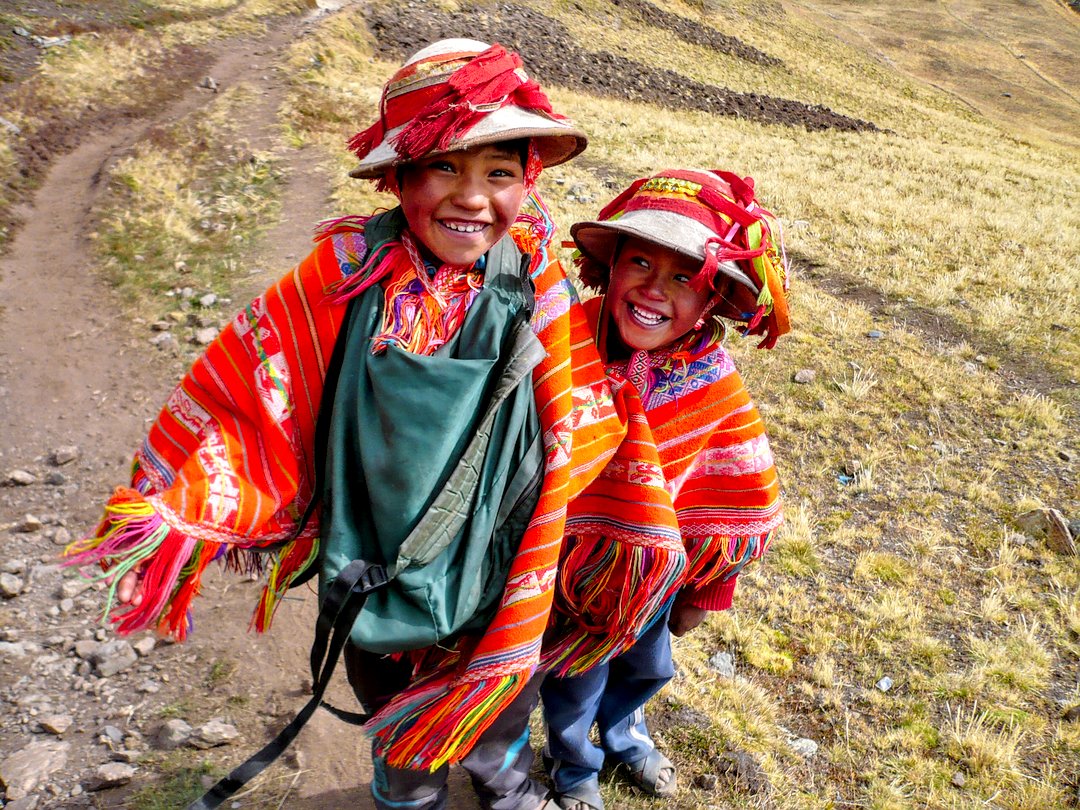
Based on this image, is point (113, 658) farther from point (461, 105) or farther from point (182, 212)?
point (182, 212)

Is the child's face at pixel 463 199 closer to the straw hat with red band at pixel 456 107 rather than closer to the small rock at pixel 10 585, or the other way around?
the straw hat with red band at pixel 456 107

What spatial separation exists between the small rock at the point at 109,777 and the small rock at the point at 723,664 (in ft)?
8.14

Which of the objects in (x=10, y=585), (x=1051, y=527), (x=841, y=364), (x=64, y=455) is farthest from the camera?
(x=841, y=364)

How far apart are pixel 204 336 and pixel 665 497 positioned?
4520 mm

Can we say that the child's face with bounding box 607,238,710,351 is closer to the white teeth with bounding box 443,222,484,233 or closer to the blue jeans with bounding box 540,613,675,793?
the white teeth with bounding box 443,222,484,233

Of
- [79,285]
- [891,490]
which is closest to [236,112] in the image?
[79,285]

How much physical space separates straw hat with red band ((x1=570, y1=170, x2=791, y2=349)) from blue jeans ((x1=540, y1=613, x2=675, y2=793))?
1007 millimetres

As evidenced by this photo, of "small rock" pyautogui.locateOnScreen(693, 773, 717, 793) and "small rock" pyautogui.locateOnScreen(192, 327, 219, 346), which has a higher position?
"small rock" pyautogui.locateOnScreen(192, 327, 219, 346)

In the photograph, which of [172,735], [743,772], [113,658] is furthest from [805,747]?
[113,658]

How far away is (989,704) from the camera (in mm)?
3701

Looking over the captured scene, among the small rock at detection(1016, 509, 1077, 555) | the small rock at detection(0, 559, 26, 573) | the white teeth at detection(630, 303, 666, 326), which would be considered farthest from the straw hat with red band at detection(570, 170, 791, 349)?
the small rock at detection(1016, 509, 1077, 555)

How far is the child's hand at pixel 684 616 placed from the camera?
2.50m

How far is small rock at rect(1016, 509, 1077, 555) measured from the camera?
4777 mm

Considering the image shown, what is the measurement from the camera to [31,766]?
9.21ft
